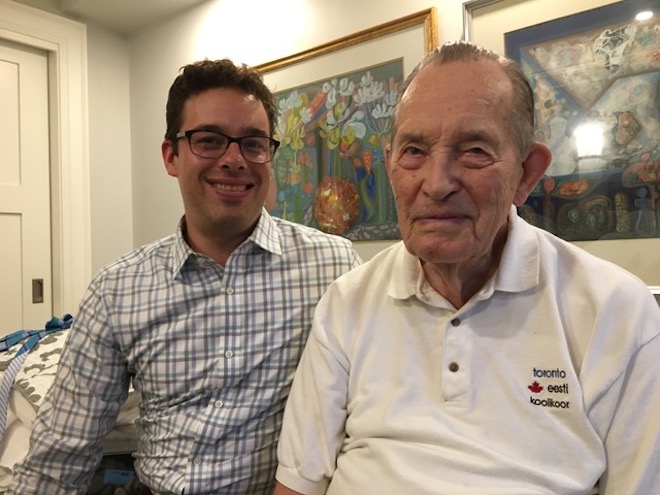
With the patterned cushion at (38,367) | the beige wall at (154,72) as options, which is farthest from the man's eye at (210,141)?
the beige wall at (154,72)

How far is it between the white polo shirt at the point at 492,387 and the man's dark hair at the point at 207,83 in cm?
59

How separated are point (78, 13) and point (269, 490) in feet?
7.49

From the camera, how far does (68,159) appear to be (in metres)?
2.44

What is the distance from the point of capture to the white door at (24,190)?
233 cm

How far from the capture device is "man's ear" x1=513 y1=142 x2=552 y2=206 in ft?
2.93

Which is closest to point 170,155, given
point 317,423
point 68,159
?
point 317,423

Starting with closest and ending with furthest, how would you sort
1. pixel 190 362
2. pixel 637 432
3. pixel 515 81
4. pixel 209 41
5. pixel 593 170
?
pixel 637 432
pixel 515 81
pixel 190 362
pixel 593 170
pixel 209 41

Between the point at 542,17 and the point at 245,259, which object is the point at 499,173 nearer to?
the point at 245,259

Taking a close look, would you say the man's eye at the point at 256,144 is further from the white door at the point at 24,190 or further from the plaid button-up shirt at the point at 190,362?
the white door at the point at 24,190

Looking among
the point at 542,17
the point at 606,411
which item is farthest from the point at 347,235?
the point at 606,411

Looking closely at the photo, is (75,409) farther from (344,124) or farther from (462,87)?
(344,124)

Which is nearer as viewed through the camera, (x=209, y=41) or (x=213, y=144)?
(x=213, y=144)

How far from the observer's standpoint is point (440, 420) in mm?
850

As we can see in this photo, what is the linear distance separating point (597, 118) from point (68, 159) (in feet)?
7.06
